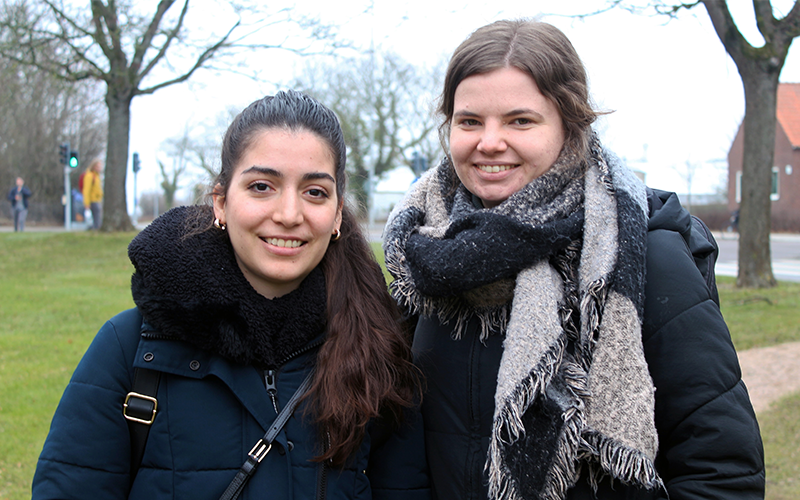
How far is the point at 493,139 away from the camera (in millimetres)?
1922

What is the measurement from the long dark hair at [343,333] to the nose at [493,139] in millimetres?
489

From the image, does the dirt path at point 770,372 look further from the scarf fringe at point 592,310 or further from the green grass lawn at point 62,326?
the scarf fringe at point 592,310

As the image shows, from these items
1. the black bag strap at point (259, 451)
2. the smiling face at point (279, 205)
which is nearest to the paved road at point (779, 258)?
the smiling face at point (279, 205)

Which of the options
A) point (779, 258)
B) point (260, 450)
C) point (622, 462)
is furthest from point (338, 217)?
point (779, 258)

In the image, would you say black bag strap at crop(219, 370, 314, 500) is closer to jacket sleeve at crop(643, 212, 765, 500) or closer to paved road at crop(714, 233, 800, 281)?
jacket sleeve at crop(643, 212, 765, 500)

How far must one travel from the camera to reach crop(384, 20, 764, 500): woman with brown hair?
65.2 inches

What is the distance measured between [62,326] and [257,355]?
6283mm

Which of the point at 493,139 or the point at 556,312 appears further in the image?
the point at 493,139

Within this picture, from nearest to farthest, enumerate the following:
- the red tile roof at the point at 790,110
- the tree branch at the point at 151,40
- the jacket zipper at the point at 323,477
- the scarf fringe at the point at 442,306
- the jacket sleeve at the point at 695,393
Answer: the jacket sleeve at the point at 695,393 < the jacket zipper at the point at 323,477 < the scarf fringe at the point at 442,306 < the tree branch at the point at 151,40 < the red tile roof at the point at 790,110

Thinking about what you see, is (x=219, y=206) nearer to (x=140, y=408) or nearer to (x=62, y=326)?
(x=140, y=408)

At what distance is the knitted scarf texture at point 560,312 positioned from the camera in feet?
5.51

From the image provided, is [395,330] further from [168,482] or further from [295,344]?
[168,482]

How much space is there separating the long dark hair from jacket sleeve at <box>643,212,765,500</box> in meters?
0.76

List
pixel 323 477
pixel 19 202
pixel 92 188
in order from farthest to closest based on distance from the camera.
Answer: pixel 19 202, pixel 92 188, pixel 323 477
